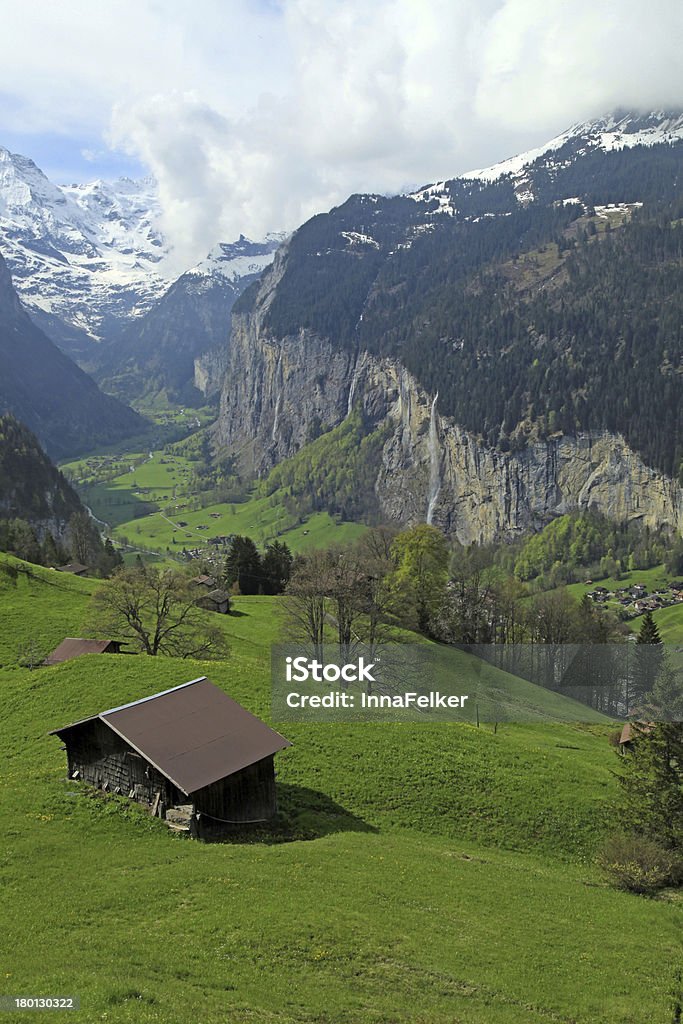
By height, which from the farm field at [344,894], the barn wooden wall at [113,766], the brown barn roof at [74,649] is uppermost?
the brown barn roof at [74,649]

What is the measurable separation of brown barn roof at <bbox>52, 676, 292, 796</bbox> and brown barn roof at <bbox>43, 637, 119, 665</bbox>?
26.6m

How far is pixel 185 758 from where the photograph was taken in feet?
109

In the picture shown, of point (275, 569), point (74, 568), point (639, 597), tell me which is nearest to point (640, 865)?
point (275, 569)

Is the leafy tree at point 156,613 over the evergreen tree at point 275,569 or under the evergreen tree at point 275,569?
under

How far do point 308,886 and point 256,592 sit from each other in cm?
9424

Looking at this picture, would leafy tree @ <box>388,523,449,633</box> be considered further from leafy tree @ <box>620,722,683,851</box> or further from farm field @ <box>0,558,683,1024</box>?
leafy tree @ <box>620,722,683,851</box>

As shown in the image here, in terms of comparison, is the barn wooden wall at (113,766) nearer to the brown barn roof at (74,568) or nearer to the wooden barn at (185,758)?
the wooden barn at (185,758)

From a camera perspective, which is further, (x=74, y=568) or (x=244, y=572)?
(x=244, y=572)

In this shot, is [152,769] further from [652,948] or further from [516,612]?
[516,612]

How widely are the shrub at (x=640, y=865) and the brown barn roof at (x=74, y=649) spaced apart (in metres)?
42.7

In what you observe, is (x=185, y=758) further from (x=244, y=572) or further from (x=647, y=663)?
(x=244, y=572)

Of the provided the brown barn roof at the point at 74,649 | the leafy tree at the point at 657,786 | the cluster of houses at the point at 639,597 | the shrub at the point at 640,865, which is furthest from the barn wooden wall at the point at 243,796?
the cluster of houses at the point at 639,597

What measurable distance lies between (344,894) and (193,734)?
11440 mm

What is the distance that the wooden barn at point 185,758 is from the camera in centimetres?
3256
